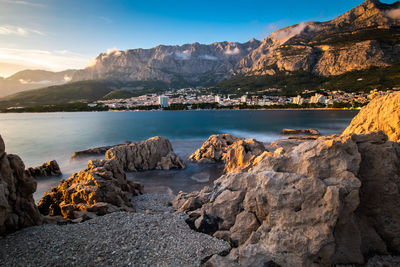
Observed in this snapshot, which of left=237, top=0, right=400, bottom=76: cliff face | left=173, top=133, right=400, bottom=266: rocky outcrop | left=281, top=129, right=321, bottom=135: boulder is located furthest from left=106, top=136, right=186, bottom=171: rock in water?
left=237, top=0, right=400, bottom=76: cliff face

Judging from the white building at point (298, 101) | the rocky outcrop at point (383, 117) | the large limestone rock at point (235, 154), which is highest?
the white building at point (298, 101)

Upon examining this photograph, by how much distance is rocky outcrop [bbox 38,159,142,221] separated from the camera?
10555 millimetres

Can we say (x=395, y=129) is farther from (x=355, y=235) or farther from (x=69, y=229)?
(x=69, y=229)

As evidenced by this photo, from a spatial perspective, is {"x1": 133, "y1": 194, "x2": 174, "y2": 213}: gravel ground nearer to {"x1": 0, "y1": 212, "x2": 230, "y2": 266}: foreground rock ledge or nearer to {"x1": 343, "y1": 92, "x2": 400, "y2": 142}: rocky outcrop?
{"x1": 0, "y1": 212, "x2": 230, "y2": 266}: foreground rock ledge

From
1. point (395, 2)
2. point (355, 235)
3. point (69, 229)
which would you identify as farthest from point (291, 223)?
point (395, 2)

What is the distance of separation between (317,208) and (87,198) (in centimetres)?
1125

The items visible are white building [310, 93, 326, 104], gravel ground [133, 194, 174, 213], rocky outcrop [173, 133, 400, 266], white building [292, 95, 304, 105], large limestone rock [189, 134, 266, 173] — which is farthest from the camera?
white building [292, 95, 304, 105]

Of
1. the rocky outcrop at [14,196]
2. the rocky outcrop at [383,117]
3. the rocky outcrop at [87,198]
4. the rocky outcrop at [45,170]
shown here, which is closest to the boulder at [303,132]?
the rocky outcrop at [383,117]

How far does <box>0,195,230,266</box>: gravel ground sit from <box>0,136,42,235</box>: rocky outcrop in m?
0.54

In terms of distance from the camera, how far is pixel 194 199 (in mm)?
11828

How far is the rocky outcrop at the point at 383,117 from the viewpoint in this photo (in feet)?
43.0

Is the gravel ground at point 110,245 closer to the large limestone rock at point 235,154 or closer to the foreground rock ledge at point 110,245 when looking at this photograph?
the foreground rock ledge at point 110,245

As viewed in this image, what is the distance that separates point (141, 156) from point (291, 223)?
20104mm

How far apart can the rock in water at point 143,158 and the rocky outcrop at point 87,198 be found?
29.3ft
